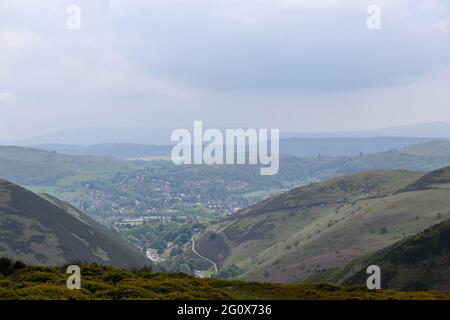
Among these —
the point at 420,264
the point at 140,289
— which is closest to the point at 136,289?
the point at 140,289

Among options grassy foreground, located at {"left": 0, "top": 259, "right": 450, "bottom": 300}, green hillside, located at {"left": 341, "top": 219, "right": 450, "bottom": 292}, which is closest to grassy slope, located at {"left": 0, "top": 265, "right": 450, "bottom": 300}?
grassy foreground, located at {"left": 0, "top": 259, "right": 450, "bottom": 300}

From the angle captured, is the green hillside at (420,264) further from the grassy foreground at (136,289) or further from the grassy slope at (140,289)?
the grassy slope at (140,289)

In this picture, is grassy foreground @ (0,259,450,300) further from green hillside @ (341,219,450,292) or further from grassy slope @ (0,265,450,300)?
green hillside @ (341,219,450,292)

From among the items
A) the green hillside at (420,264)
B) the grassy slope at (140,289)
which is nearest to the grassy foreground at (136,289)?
the grassy slope at (140,289)

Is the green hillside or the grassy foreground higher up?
the grassy foreground

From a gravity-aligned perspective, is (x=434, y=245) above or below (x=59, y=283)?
below
